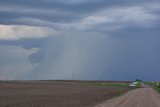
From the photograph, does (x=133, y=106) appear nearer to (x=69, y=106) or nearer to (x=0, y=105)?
(x=69, y=106)

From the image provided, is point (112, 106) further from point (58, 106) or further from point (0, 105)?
point (0, 105)

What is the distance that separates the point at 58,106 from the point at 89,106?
11.0ft

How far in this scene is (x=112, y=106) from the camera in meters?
45.1

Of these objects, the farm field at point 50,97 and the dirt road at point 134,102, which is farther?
the dirt road at point 134,102

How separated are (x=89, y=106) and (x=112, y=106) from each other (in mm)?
2344

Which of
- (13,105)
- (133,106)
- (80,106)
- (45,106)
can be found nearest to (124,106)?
(133,106)

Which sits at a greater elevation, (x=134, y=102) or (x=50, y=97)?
(x=50, y=97)

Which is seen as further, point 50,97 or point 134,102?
point 50,97

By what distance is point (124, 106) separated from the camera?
45438mm

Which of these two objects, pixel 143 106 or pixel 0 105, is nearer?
pixel 0 105

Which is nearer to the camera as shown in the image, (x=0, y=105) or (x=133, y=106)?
(x=0, y=105)

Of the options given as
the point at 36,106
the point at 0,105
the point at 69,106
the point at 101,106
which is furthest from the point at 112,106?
the point at 0,105

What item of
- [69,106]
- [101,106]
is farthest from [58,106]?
[101,106]

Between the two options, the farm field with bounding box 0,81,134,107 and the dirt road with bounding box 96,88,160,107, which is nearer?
the farm field with bounding box 0,81,134,107
